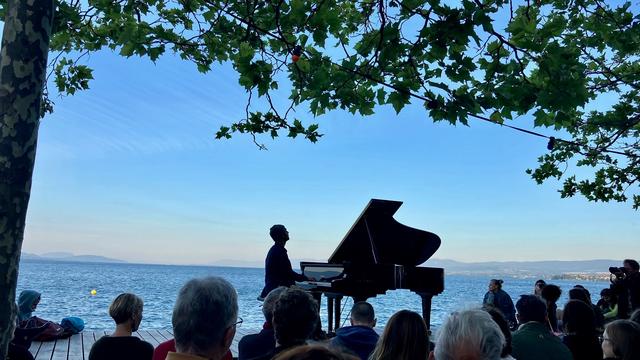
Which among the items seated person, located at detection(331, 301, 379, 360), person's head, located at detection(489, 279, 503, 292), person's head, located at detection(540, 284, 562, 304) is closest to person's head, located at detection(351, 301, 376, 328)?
seated person, located at detection(331, 301, 379, 360)

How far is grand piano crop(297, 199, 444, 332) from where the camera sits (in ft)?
25.6

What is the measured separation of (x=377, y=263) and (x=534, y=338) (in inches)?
168

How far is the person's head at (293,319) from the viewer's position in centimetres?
301

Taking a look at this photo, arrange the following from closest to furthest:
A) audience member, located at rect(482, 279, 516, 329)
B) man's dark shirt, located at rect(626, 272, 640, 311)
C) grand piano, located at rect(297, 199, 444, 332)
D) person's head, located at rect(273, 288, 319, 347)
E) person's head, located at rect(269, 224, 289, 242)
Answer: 1. person's head, located at rect(273, 288, 319, 347)
2. person's head, located at rect(269, 224, 289, 242)
3. man's dark shirt, located at rect(626, 272, 640, 311)
4. grand piano, located at rect(297, 199, 444, 332)
5. audience member, located at rect(482, 279, 516, 329)

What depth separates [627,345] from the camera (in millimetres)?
3414

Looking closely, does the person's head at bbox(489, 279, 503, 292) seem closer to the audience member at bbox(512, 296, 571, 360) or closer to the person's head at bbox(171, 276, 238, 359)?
the audience member at bbox(512, 296, 571, 360)

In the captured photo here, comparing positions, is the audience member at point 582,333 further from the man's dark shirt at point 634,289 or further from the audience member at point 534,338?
the man's dark shirt at point 634,289

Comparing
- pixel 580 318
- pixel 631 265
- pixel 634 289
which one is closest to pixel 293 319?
pixel 580 318

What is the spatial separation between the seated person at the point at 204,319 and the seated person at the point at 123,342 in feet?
6.57

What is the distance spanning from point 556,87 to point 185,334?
127 inches

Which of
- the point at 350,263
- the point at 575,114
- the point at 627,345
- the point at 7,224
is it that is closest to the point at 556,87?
the point at 627,345

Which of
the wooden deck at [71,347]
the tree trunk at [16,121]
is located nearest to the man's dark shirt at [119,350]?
the tree trunk at [16,121]

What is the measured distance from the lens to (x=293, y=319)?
3.01m

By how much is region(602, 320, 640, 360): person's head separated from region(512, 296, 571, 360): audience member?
1.14 ft
